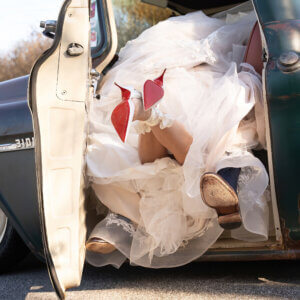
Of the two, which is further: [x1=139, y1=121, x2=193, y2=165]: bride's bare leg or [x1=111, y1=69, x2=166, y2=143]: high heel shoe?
[x1=139, y1=121, x2=193, y2=165]: bride's bare leg

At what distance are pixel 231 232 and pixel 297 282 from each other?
15.8 inches

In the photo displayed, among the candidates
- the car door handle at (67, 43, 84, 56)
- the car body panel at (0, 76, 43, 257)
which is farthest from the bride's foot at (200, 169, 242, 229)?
the car body panel at (0, 76, 43, 257)

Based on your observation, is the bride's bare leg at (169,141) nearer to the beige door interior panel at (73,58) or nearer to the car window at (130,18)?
the beige door interior panel at (73,58)

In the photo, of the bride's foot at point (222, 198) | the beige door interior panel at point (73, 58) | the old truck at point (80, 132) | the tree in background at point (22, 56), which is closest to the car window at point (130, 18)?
the old truck at point (80, 132)

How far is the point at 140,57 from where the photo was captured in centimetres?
326

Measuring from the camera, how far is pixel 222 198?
2432 mm

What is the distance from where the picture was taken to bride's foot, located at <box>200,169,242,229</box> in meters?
2.41

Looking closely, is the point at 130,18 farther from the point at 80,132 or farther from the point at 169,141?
the point at 80,132

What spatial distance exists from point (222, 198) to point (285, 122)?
0.46m

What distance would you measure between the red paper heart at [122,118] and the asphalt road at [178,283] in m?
0.83

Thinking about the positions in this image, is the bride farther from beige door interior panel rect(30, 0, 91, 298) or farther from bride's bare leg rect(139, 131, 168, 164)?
beige door interior panel rect(30, 0, 91, 298)

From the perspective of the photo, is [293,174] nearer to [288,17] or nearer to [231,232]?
[231,232]

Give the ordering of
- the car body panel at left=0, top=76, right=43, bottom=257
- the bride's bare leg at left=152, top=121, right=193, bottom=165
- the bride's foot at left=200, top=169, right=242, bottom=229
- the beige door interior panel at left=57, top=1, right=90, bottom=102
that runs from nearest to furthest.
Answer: the bride's foot at left=200, top=169, right=242, bottom=229
the beige door interior panel at left=57, top=1, right=90, bottom=102
the bride's bare leg at left=152, top=121, right=193, bottom=165
the car body panel at left=0, top=76, right=43, bottom=257

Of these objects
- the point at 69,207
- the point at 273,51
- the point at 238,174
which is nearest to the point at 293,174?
the point at 238,174
